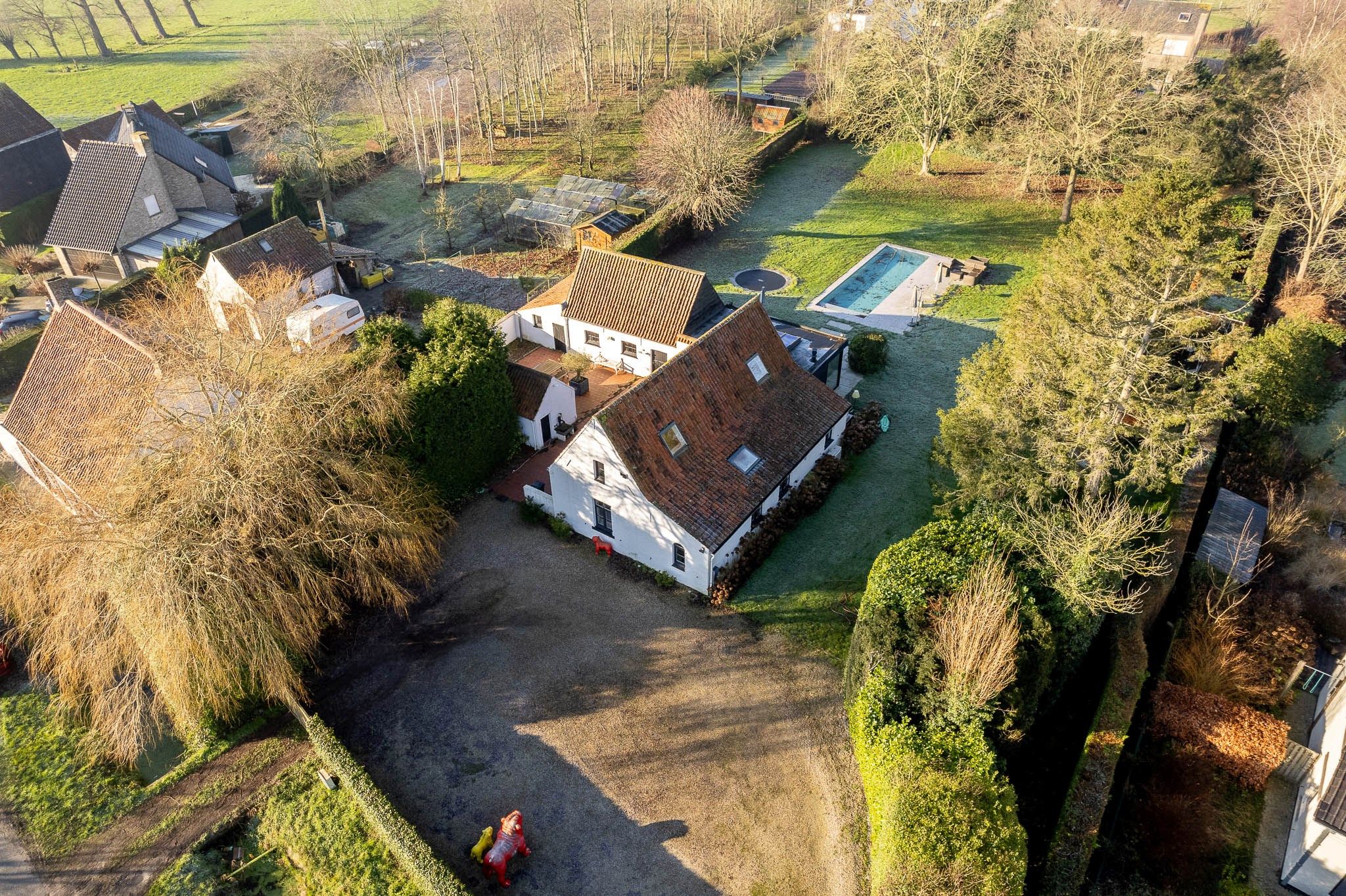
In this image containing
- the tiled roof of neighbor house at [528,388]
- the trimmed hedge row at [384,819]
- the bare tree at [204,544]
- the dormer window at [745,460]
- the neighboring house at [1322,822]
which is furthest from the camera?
the tiled roof of neighbor house at [528,388]

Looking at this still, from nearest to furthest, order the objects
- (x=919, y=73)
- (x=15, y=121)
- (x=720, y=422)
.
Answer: (x=720, y=422) < (x=15, y=121) < (x=919, y=73)

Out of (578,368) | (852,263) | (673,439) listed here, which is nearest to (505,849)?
(673,439)

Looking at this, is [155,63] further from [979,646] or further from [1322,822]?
[1322,822]

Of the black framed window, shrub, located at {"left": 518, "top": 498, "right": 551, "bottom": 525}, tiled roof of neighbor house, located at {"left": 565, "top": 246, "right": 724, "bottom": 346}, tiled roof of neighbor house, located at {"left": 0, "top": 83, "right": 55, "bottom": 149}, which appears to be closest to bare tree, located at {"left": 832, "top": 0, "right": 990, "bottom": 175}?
tiled roof of neighbor house, located at {"left": 565, "top": 246, "right": 724, "bottom": 346}

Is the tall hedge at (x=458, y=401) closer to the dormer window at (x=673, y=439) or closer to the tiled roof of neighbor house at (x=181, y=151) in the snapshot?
the dormer window at (x=673, y=439)

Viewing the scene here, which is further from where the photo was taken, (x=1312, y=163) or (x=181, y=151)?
(x=181, y=151)

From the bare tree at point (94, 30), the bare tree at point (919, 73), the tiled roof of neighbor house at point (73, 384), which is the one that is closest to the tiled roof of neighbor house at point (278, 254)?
the tiled roof of neighbor house at point (73, 384)
